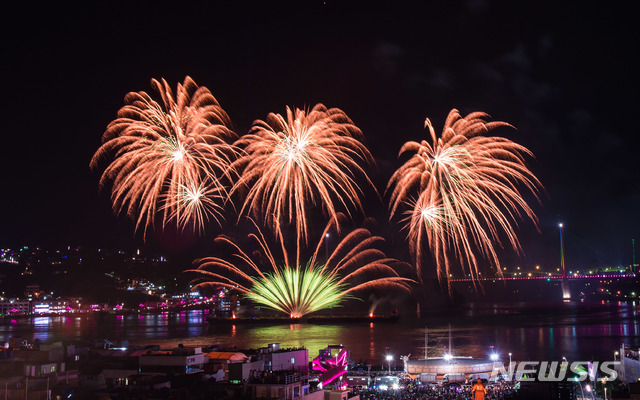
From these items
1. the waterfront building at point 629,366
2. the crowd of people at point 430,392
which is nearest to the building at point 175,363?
the crowd of people at point 430,392

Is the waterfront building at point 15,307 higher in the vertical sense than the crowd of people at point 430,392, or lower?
lower

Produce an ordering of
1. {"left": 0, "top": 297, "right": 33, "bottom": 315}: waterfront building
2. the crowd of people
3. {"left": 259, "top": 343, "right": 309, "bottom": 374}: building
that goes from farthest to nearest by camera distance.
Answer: {"left": 0, "top": 297, "right": 33, "bottom": 315}: waterfront building → {"left": 259, "top": 343, "right": 309, "bottom": 374}: building → the crowd of people

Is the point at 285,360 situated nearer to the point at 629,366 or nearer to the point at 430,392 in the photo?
the point at 430,392

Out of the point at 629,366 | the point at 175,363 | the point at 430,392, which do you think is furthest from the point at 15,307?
the point at 629,366

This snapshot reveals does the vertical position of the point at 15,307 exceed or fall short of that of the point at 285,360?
it falls short

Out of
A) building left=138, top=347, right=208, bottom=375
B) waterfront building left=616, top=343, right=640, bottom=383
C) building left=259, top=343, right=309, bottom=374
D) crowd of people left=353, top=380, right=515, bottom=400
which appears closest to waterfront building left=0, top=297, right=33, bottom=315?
building left=138, top=347, right=208, bottom=375

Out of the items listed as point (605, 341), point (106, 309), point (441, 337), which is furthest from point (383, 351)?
point (106, 309)

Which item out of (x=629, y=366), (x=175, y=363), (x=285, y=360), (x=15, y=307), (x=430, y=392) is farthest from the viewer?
(x=15, y=307)

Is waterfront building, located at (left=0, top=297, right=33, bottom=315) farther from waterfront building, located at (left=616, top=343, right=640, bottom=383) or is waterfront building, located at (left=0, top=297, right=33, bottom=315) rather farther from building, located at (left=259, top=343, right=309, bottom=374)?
waterfront building, located at (left=616, top=343, right=640, bottom=383)

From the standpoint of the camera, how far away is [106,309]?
9856 centimetres

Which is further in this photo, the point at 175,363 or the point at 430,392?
the point at 430,392

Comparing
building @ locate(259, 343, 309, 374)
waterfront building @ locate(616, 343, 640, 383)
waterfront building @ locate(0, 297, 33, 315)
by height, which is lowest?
waterfront building @ locate(0, 297, 33, 315)

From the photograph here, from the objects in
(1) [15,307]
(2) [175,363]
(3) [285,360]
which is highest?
(2) [175,363]

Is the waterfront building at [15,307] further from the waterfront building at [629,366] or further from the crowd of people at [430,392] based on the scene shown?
the waterfront building at [629,366]
